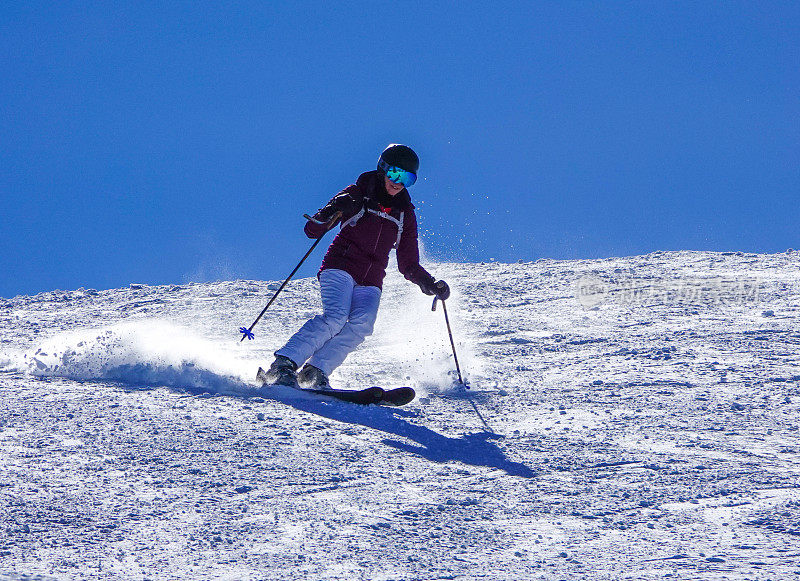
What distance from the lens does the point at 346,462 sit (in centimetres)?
438

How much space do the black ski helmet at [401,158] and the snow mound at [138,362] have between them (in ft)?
6.23

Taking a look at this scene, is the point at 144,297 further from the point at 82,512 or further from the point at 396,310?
the point at 82,512

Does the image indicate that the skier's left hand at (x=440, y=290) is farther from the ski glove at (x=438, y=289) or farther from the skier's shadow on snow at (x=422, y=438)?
the skier's shadow on snow at (x=422, y=438)

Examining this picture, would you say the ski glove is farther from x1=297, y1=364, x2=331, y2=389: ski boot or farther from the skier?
x1=297, y1=364, x2=331, y2=389: ski boot

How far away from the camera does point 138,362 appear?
6562mm

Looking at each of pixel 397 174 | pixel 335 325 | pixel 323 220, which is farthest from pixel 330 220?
pixel 335 325

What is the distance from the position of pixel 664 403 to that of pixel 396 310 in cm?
489

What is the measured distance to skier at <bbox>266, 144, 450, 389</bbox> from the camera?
598cm

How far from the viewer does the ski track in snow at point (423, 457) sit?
3324mm

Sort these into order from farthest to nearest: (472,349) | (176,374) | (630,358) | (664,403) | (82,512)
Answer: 1. (472,349)
2. (630,358)
3. (176,374)
4. (664,403)
5. (82,512)

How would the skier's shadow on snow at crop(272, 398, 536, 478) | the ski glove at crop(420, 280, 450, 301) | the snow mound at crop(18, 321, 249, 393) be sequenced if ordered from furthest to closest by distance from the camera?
the ski glove at crop(420, 280, 450, 301) → the snow mound at crop(18, 321, 249, 393) → the skier's shadow on snow at crop(272, 398, 536, 478)

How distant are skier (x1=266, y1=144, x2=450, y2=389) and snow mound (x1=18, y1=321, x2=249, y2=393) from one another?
52 cm

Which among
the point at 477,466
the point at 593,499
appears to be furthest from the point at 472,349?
the point at 593,499

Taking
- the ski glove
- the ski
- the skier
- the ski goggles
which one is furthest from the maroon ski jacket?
the ski
